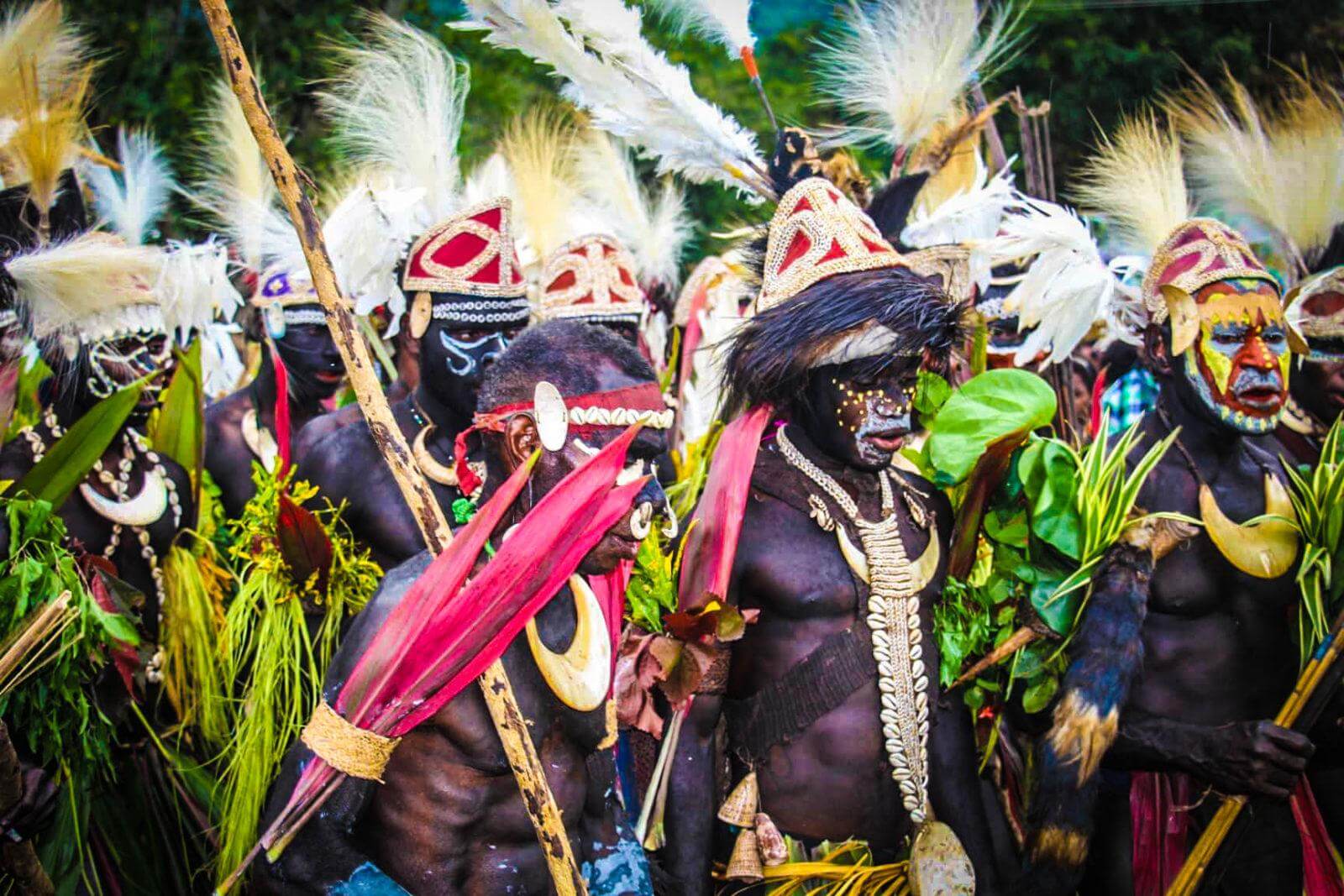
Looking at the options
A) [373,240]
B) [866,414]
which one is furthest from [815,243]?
[373,240]

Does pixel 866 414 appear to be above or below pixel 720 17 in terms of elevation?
below

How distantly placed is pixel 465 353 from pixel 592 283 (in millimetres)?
1571

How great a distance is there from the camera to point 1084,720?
12.3 feet

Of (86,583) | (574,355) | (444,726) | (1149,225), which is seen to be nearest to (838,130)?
(1149,225)

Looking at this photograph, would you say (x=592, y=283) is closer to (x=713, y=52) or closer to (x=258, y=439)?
(x=258, y=439)

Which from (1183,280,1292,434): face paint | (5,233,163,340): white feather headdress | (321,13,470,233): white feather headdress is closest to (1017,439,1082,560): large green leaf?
(1183,280,1292,434): face paint

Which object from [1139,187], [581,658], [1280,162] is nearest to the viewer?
[581,658]

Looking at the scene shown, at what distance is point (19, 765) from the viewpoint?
3.62m

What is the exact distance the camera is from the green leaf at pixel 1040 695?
4016mm

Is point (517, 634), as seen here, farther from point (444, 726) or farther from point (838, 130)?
point (838, 130)

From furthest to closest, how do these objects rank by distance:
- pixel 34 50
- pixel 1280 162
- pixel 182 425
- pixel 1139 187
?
pixel 182 425 → pixel 1280 162 → pixel 1139 187 → pixel 34 50

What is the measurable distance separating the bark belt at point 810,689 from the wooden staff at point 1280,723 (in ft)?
3.72

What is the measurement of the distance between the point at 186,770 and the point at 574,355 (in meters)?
2.49

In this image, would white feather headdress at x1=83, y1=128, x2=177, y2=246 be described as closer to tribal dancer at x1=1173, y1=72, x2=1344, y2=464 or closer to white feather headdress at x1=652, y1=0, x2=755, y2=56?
white feather headdress at x1=652, y1=0, x2=755, y2=56
